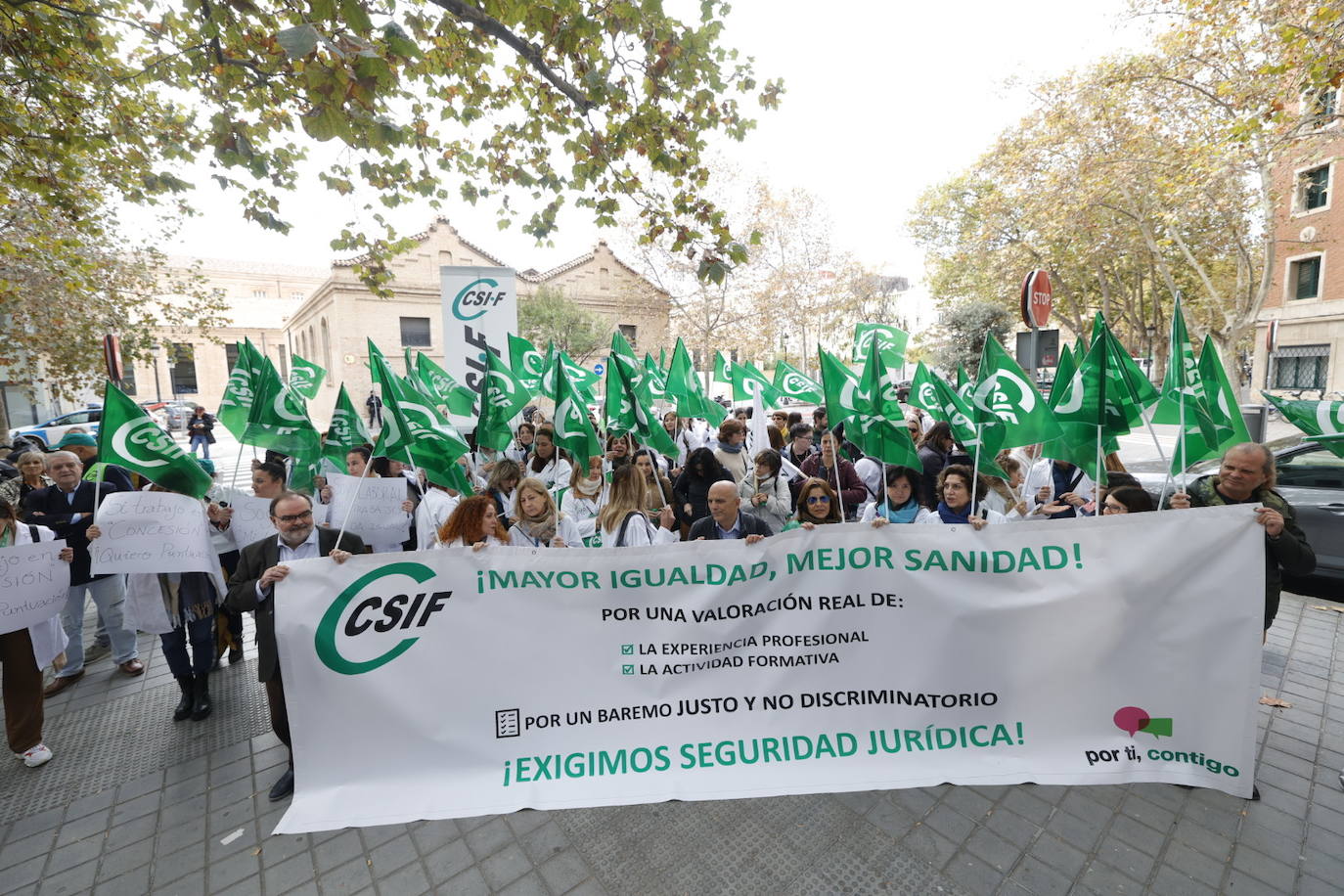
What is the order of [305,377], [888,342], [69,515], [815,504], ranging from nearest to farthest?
[815,504] → [69,515] → [305,377] → [888,342]

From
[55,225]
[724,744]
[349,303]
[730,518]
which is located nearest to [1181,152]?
[730,518]

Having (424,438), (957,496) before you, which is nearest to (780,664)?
(957,496)

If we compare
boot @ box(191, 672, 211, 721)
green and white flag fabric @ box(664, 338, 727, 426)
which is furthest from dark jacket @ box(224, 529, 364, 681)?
green and white flag fabric @ box(664, 338, 727, 426)

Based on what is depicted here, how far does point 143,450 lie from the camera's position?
4.16 metres

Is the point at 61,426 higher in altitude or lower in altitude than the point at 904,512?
higher

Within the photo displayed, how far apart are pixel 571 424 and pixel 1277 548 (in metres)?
4.77

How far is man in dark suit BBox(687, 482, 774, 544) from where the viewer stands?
13.6 ft

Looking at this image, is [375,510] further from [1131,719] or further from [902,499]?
[1131,719]

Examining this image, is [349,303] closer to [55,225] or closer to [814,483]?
[55,225]

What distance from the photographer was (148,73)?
542 centimetres

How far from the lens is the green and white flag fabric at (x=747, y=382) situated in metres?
8.91

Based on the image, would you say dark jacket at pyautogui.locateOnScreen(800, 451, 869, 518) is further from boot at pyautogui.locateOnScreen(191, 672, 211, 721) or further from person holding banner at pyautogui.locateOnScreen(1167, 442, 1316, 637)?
boot at pyautogui.locateOnScreen(191, 672, 211, 721)

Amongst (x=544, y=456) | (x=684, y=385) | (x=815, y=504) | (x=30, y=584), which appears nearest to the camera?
(x=30, y=584)

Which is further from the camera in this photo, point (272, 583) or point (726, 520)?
point (726, 520)
